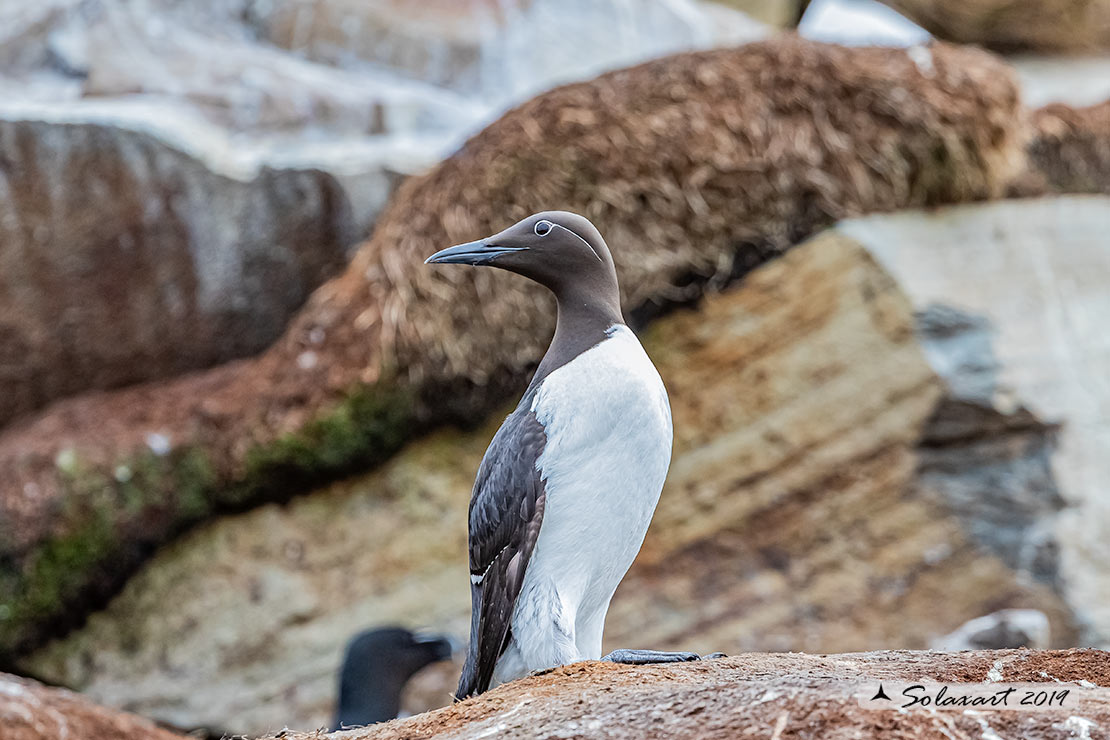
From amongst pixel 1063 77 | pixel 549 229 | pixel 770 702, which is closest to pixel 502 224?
pixel 549 229

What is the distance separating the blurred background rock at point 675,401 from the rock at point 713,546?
17 mm

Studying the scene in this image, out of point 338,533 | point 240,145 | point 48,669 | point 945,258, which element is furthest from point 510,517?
point 240,145

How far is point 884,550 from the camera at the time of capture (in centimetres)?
576

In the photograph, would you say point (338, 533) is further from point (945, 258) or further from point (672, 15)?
point (672, 15)

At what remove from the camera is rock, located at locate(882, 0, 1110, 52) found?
9.60 m

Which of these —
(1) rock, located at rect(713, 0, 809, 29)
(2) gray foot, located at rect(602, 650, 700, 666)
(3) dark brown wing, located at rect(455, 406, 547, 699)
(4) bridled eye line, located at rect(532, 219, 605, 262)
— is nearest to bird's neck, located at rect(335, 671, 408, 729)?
(3) dark brown wing, located at rect(455, 406, 547, 699)

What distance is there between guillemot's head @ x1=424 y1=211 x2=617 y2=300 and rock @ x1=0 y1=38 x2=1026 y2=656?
248cm

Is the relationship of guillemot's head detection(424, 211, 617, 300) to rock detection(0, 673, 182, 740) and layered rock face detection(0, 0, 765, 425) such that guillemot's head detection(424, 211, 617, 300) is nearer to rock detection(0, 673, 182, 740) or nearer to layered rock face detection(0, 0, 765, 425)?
rock detection(0, 673, 182, 740)

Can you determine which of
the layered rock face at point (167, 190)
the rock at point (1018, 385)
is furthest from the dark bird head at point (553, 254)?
the layered rock face at point (167, 190)

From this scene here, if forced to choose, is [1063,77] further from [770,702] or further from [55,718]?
[55,718]

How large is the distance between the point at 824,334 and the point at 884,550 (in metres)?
1.18

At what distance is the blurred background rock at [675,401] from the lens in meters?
5.74

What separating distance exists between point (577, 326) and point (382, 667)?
2528mm

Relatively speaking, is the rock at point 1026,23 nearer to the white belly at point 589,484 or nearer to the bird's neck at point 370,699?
the bird's neck at point 370,699
